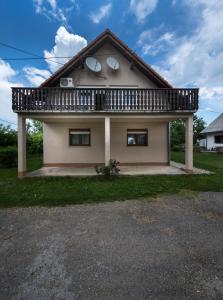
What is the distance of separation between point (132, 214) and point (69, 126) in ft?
27.6

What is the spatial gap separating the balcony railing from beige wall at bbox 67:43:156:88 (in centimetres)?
276

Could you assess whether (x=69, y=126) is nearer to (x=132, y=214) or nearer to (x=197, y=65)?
(x=132, y=214)

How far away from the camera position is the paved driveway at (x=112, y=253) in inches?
82.7

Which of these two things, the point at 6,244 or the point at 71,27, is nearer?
the point at 6,244

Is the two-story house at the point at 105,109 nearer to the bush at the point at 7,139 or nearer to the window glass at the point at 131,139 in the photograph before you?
the window glass at the point at 131,139

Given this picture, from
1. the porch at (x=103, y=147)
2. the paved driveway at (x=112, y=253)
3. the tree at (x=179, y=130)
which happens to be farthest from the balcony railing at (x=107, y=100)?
the tree at (x=179, y=130)

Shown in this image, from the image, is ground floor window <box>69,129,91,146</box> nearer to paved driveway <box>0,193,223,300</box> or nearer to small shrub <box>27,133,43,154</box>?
paved driveway <box>0,193,223,300</box>

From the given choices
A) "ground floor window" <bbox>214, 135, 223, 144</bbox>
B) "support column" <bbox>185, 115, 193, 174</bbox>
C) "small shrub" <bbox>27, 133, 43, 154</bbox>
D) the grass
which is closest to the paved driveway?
the grass

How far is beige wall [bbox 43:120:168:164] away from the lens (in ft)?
37.5

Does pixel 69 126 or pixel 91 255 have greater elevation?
pixel 69 126

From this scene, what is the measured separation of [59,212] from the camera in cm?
441

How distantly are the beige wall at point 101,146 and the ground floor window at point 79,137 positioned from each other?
208 mm

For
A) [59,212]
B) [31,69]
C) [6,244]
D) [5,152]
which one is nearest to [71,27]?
[31,69]

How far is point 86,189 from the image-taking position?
6.27 metres
